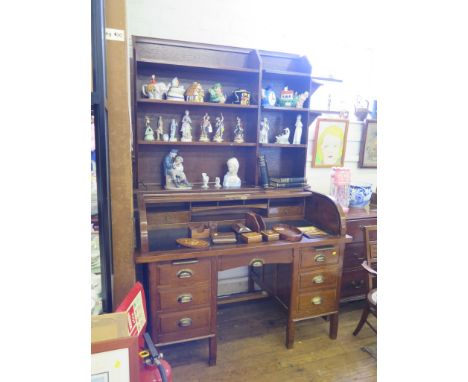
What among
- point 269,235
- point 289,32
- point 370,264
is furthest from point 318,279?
point 289,32

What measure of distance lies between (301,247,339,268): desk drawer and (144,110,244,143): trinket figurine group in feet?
2.95

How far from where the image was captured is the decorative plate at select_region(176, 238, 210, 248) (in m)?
1.62

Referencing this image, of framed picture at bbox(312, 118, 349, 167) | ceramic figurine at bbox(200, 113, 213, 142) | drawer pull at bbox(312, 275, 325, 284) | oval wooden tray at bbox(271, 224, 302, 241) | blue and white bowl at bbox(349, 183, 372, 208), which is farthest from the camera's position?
framed picture at bbox(312, 118, 349, 167)

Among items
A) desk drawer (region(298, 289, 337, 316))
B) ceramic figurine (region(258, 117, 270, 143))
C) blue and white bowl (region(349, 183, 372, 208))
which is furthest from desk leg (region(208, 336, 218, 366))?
blue and white bowl (region(349, 183, 372, 208))

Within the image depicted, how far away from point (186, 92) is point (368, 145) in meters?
1.76

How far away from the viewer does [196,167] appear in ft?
7.25

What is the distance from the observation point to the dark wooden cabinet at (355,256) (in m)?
2.20

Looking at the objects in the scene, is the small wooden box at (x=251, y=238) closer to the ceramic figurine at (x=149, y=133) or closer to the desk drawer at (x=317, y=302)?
the desk drawer at (x=317, y=302)

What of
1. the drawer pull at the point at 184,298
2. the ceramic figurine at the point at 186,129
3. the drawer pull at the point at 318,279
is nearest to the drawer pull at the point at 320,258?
the drawer pull at the point at 318,279

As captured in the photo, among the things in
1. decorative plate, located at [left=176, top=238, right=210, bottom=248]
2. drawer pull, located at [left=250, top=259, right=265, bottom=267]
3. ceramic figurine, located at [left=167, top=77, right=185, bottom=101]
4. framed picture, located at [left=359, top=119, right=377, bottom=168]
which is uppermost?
ceramic figurine, located at [left=167, top=77, right=185, bottom=101]

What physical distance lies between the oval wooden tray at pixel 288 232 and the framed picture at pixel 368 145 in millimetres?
1259

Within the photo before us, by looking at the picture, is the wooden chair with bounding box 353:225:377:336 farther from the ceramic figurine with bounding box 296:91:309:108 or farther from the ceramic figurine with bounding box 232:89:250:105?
the ceramic figurine with bounding box 232:89:250:105
